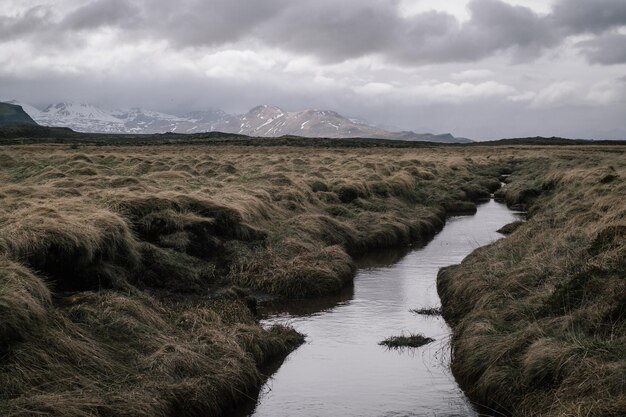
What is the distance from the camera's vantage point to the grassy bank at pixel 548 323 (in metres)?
9.11

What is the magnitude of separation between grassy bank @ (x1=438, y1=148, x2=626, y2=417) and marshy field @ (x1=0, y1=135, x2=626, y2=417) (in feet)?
0.11

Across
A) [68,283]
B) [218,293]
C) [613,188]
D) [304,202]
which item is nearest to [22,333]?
[68,283]

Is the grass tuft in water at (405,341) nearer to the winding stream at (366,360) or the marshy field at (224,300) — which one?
the winding stream at (366,360)

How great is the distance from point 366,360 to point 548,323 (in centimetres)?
376

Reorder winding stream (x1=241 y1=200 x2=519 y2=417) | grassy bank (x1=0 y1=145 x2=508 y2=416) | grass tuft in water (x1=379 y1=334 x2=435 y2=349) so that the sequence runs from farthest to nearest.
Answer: grass tuft in water (x1=379 y1=334 x2=435 y2=349)
winding stream (x1=241 y1=200 x2=519 y2=417)
grassy bank (x1=0 y1=145 x2=508 y2=416)

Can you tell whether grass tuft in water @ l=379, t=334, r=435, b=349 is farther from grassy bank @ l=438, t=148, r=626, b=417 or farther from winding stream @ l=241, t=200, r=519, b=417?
grassy bank @ l=438, t=148, r=626, b=417

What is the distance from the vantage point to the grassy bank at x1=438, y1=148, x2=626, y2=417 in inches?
359

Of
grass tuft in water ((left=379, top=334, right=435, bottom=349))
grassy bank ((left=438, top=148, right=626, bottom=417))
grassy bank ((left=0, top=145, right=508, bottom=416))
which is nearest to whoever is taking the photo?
grassy bank ((left=438, top=148, right=626, bottom=417))

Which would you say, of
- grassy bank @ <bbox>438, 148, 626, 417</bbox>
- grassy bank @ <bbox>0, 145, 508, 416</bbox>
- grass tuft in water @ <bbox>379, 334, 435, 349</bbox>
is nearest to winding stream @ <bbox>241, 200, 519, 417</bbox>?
grass tuft in water @ <bbox>379, 334, 435, 349</bbox>

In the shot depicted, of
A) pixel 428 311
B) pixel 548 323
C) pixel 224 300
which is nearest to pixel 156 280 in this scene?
pixel 224 300

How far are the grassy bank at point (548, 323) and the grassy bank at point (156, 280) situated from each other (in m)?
4.04

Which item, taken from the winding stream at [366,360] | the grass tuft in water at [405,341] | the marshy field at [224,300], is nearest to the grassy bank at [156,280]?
the marshy field at [224,300]

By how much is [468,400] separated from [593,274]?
3407mm

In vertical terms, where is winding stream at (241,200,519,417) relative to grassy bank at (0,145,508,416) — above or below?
below
